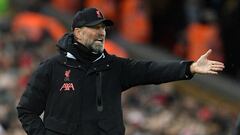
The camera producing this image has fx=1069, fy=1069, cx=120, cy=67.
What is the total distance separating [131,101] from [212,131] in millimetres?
1677

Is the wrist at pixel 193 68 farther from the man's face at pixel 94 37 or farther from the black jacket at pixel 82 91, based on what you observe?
the man's face at pixel 94 37

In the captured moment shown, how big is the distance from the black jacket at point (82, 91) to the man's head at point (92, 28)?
0.51ft

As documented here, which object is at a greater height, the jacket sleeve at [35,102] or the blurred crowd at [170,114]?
the jacket sleeve at [35,102]

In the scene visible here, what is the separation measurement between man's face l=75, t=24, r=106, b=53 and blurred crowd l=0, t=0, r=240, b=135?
3.94 meters

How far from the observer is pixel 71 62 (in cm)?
859

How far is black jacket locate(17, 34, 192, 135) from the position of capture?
28.0 ft

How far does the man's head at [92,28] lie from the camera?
8.48 meters

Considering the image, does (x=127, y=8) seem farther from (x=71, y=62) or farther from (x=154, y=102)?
(x=71, y=62)

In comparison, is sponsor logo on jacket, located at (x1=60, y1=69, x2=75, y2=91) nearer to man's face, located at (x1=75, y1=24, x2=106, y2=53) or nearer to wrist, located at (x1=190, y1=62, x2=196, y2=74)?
man's face, located at (x1=75, y1=24, x2=106, y2=53)

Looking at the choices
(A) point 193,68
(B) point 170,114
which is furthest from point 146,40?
(A) point 193,68

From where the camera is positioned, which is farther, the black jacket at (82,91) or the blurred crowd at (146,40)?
the blurred crowd at (146,40)

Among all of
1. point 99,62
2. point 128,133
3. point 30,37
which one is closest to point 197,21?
point 128,133

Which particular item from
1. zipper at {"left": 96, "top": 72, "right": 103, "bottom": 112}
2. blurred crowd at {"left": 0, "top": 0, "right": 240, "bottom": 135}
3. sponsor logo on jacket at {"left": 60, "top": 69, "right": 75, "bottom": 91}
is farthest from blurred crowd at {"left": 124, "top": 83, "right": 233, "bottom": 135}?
sponsor logo on jacket at {"left": 60, "top": 69, "right": 75, "bottom": 91}

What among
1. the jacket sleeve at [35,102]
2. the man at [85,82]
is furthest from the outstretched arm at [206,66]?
the jacket sleeve at [35,102]
